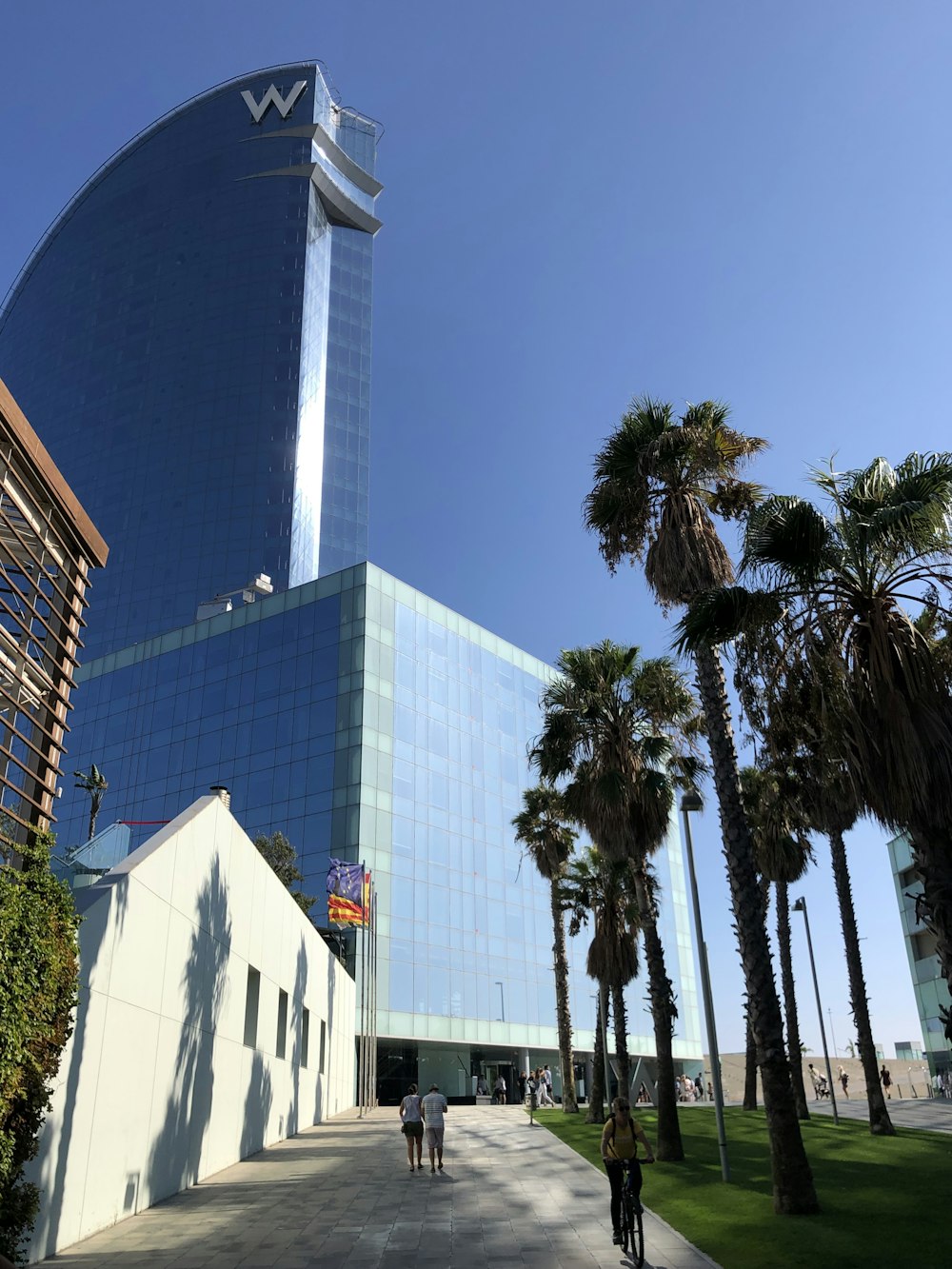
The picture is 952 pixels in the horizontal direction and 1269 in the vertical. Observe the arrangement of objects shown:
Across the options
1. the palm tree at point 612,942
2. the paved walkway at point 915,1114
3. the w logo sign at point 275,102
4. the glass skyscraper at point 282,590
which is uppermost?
the w logo sign at point 275,102

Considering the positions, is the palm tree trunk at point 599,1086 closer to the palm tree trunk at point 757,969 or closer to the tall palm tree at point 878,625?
the palm tree trunk at point 757,969

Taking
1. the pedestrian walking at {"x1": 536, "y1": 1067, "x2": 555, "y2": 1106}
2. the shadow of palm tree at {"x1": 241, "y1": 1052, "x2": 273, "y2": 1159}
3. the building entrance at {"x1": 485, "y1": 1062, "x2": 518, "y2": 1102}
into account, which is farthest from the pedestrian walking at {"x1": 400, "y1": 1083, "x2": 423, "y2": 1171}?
the building entrance at {"x1": 485, "y1": 1062, "x2": 518, "y2": 1102}

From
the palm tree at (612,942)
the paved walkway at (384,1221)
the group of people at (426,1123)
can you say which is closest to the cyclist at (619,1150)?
the paved walkway at (384,1221)

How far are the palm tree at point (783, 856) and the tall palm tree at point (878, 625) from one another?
19.2 meters

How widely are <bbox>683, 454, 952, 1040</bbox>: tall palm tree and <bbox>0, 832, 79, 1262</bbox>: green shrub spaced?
8.66 meters

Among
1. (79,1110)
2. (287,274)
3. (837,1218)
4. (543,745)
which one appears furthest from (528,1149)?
(287,274)

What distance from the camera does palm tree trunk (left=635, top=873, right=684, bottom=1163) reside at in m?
19.5

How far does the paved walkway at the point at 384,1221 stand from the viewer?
9.58 metres

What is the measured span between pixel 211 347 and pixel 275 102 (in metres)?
52.2

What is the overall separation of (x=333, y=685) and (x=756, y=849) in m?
30.9

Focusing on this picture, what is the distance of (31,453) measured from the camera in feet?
29.4

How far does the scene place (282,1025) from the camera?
80.2ft

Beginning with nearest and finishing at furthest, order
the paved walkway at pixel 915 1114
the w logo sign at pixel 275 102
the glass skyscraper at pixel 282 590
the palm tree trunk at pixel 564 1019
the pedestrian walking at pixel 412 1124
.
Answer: the pedestrian walking at pixel 412 1124, the paved walkway at pixel 915 1114, the palm tree trunk at pixel 564 1019, the glass skyscraper at pixel 282 590, the w logo sign at pixel 275 102

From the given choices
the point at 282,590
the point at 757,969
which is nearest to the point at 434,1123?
the point at 757,969
